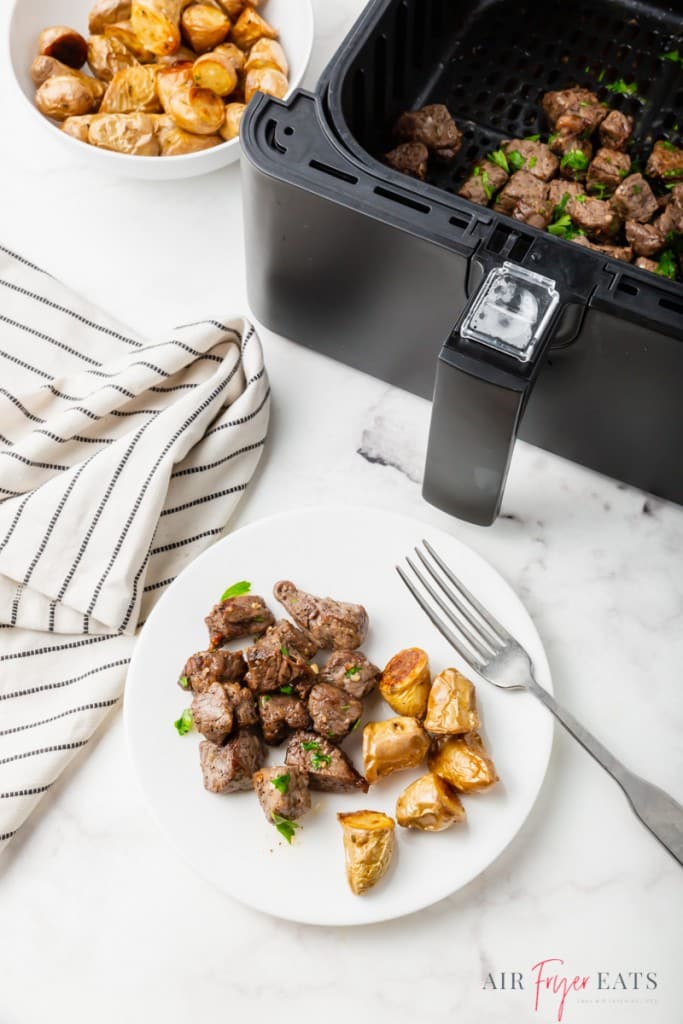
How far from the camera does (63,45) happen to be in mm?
1282

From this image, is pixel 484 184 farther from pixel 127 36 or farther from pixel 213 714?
pixel 213 714

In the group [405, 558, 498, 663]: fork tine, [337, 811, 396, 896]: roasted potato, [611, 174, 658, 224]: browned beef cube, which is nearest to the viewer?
[337, 811, 396, 896]: roasted potato

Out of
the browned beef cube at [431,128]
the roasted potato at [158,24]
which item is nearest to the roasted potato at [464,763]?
the browned beef cube at [431,128]

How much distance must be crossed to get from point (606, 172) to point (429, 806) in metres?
0.68

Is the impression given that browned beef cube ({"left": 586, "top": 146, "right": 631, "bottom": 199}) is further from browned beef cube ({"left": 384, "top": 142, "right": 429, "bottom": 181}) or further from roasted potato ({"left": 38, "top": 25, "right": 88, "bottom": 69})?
roasted potato ({"left": 38, "top": 25, "right": 88, "bottom": 69})

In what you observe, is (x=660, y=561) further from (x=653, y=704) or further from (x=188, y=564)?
(x=188, y=564)

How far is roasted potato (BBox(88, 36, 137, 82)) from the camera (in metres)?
1.28

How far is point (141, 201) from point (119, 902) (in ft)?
2.59

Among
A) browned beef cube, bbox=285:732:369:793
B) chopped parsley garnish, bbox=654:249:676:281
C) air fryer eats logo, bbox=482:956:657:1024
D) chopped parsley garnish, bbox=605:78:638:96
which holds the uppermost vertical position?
chopped parsley garnish, bbox=605:78:638:96

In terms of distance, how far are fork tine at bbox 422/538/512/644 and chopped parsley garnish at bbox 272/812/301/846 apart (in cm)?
25

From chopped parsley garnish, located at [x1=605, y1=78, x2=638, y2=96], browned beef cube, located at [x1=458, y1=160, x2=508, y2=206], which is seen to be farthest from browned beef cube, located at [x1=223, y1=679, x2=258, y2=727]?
chopped parsley garnish, located at [x1=605, y1=78, x2=638, y2=96]

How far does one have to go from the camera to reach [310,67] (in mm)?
1384

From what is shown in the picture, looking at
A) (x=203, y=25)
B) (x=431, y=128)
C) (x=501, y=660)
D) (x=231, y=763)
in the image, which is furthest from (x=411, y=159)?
(x=231, y=763)

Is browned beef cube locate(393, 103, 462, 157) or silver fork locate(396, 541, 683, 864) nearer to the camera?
silver fork locate(396, 541, 683, 864)
